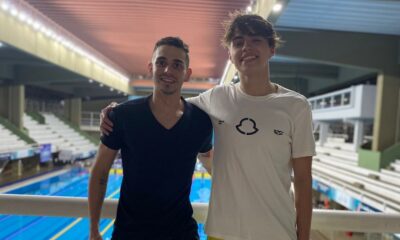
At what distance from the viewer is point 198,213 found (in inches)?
57.3

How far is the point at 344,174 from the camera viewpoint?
8.05m

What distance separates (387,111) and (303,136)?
21.7ft

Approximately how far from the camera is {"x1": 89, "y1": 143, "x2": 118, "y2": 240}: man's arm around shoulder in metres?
1.31

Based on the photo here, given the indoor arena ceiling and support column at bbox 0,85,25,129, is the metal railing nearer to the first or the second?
support column at bbox 0,85,25,129

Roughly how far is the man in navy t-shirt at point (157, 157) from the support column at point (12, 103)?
47.8ft

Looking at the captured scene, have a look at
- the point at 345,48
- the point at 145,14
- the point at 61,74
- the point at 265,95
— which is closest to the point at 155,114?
the point at 265,95

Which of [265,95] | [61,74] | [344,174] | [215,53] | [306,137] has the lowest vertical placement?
[344,174]

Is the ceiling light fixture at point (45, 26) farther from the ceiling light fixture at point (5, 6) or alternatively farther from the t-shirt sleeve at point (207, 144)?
the t-shirt sleeve at point (207, 144)

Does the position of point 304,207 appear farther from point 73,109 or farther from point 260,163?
point 73,109

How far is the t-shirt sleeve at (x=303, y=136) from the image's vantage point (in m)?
1.21

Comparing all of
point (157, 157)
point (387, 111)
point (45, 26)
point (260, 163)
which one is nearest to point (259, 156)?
point (260, 163)

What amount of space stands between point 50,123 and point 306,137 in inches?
789

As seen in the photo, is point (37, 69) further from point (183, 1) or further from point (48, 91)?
point (183, 1)

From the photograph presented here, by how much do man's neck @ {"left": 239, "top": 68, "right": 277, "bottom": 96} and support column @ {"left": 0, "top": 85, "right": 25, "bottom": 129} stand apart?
1486 cm
